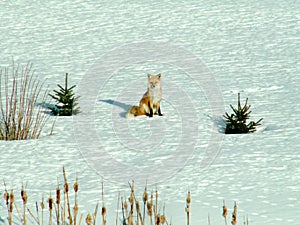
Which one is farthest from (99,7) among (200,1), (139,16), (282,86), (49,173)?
(49,173)

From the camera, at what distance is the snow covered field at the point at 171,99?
15.0 feet

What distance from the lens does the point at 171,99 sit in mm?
8539

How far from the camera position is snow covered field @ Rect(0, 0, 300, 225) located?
15.0 ft

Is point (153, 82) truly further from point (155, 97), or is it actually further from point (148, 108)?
point (148, 108)

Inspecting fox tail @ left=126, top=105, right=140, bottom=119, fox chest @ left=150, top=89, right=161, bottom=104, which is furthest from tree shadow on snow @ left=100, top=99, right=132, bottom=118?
fox chest @ left=150, top=89, right=161, bottom=104

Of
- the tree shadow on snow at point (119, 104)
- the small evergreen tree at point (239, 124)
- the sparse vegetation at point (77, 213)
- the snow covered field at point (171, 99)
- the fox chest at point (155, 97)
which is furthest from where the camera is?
the tree shadow on snow at point (119, 104)

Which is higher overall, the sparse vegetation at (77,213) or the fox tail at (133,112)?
the fox tail at (133,112)

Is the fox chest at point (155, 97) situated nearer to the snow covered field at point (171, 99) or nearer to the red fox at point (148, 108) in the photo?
the red fox at point (148, 108)

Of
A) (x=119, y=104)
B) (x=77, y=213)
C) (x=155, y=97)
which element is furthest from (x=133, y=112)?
(x=77, y=213)

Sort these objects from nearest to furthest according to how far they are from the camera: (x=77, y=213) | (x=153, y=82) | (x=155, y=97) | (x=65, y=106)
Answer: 1. (x=77, y=213)
2. (x=65, y=106)
3. (x=155, y=97)
4. (x=153, y=82)

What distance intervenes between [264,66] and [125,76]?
253 centimetres

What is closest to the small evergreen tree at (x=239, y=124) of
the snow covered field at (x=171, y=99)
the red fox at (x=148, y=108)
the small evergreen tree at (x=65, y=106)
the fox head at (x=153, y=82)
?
the snow covered field at (x=171, y=99)

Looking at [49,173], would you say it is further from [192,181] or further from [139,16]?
[139,16]

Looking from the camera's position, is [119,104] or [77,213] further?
[119,104]
